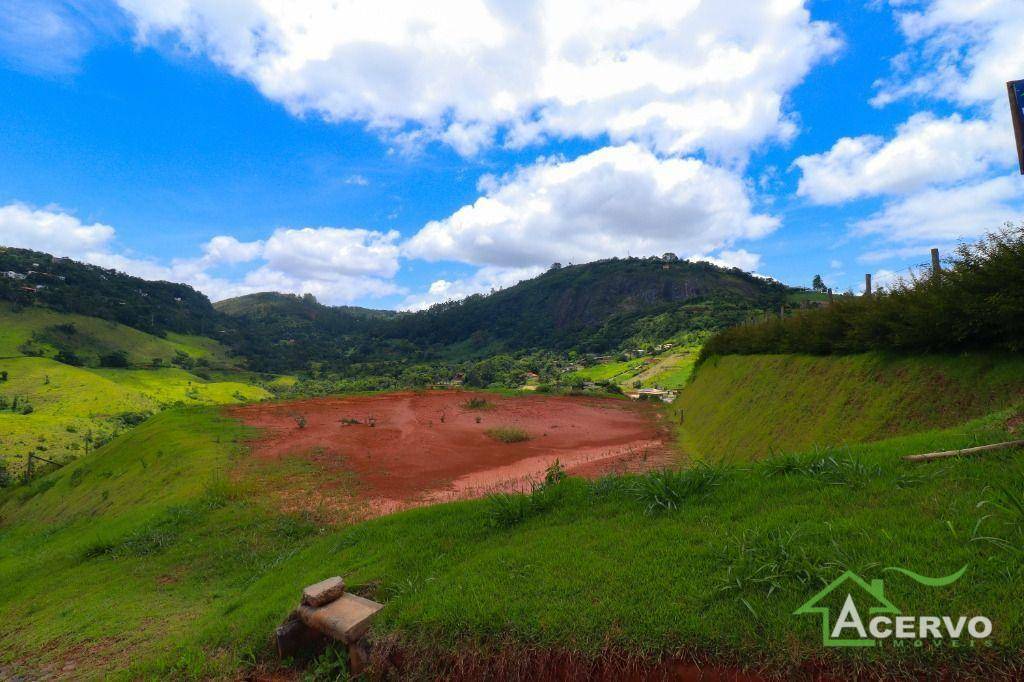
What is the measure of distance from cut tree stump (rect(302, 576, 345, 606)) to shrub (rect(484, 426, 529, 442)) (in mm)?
17758

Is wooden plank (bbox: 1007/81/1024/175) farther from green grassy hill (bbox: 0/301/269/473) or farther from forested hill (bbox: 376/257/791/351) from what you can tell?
forested hill (bbox: 376/257/791/351)

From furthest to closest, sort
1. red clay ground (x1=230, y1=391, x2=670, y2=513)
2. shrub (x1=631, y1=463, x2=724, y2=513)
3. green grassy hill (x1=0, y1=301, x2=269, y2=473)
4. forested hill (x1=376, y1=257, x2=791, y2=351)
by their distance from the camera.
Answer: forested hill (x1=376, y1=257, x2=791, y2=351) < green grassy hill (x1=0, y1=301, x2=269, y2=473) < red clay ground (x1=230, y1=391, x2=670, y2=513) < shrub (x1=631, y1=463, x2=724, y2=513)

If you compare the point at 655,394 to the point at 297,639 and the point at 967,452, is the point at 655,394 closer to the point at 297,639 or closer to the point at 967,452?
the point at 967,452

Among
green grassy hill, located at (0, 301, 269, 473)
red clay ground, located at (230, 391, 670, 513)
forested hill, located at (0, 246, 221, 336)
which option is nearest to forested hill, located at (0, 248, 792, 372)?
forested hill, located at (0, 246, 221, 336)

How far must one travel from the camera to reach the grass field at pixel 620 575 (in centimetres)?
316

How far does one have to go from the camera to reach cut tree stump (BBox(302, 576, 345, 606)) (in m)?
4.61

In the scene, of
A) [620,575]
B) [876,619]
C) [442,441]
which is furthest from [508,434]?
[876,619]

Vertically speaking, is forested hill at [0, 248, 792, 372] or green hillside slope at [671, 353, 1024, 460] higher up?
forested hill at [0, 248, 792, 372]

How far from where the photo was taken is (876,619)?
295 cm

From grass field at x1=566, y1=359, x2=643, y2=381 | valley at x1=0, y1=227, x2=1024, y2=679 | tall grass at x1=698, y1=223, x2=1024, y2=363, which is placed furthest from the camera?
grass field at x1=566, y1=359, x2=643, y2=381

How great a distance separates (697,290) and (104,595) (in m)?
152

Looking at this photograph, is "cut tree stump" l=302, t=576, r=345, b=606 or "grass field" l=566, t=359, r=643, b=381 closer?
"cut tree stump" l=302, t=576, r=345, b=606

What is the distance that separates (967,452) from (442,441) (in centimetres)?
1929

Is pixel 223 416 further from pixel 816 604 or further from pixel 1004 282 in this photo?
pixel 1004 282
